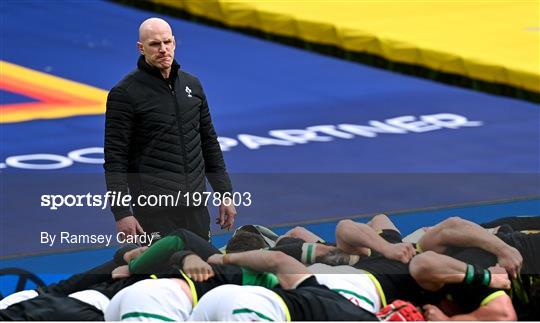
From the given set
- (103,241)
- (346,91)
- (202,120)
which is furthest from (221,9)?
(202,120)

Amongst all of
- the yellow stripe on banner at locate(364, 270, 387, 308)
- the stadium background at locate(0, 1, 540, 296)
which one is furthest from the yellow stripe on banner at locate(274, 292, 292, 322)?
the stadium background at locate(0, 1, 540, 296)

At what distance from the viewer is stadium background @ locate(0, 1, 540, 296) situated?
29.8 feet

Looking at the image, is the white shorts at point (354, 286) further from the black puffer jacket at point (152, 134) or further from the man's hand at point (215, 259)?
the black puffer jacket at point (152, 134)

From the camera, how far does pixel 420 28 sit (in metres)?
12.7

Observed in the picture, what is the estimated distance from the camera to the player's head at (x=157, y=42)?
5.93 meters

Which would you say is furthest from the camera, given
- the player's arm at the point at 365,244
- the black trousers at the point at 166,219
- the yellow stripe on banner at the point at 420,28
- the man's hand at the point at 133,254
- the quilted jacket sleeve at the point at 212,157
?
the yellow stripe on banner at the point at 420,28

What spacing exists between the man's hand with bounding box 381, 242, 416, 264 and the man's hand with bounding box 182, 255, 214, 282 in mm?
807

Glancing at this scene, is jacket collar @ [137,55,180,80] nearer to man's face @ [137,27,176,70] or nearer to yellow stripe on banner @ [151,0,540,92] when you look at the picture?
man's face @ [137,27,176,70]

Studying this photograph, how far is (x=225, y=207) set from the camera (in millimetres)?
6453

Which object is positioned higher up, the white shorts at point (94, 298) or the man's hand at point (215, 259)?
the man's hand at point (215, 259)

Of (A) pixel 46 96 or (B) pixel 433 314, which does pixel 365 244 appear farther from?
(A) pixel 46 96

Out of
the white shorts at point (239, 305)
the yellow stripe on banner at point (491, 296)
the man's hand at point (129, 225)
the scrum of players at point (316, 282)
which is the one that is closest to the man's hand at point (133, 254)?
the scrum of players at point (316, 282)

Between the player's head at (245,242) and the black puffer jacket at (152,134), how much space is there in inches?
16.7

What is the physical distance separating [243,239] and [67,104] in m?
6.19
